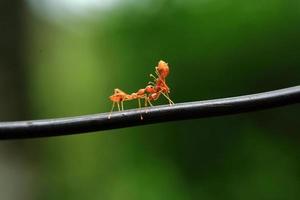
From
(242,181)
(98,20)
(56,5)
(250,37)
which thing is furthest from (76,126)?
(56,5)

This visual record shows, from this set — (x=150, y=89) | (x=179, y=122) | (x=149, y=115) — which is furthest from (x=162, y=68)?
(x=179, y=122)

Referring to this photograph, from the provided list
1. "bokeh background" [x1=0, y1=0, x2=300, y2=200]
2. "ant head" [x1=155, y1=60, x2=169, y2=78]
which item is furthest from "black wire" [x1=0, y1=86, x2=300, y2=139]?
"bokeh background" [x1=0, y1=0, x2=300, y2=200]

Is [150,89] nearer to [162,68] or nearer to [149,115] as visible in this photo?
[162,68]

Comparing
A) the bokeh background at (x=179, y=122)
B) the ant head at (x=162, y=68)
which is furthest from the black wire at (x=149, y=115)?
the bokeh background at (x=179, y=122)

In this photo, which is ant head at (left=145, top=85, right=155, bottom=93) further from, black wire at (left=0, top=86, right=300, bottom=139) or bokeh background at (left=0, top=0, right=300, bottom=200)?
bokeh background at (left=0, top=0, right=300, bottom=200)

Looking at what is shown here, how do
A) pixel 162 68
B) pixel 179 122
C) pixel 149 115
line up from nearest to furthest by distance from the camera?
pixel 149 115 → pixel 162 68 → pixel 179 122

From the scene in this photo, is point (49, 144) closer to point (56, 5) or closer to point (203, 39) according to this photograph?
point (203, 39)

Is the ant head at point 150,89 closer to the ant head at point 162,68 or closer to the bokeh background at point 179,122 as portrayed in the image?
the ant head at point 162,68
